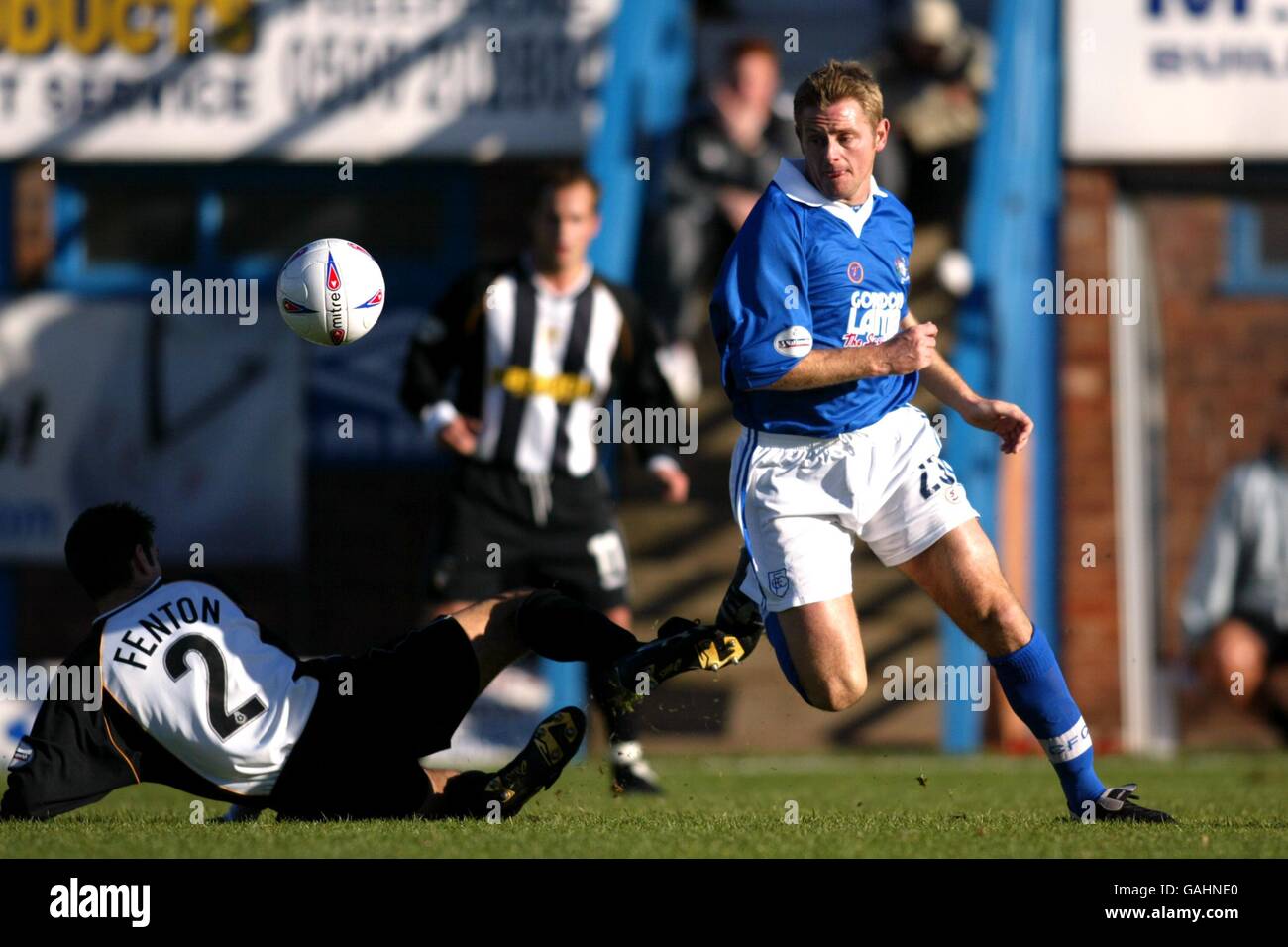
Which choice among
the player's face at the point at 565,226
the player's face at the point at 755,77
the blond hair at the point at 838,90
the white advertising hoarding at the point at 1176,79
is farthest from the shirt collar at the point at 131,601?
the white advertising hoarding at the point at 1176,79

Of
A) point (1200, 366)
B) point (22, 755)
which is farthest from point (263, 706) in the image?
point (1200, 366)

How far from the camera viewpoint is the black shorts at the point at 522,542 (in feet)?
26.3

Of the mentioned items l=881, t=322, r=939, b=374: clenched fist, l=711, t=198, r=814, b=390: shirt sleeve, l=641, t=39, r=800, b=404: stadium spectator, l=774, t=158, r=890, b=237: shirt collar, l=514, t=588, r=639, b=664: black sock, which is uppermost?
l=641, t=39, r=800, b=404: stadium spectator

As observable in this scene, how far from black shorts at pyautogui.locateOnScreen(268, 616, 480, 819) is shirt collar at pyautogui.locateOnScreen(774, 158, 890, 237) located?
5.36ft

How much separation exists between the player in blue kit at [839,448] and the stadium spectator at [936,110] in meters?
4.94

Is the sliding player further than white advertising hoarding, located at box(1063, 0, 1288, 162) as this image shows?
No

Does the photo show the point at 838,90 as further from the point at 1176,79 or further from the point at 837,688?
the point at 1176,79

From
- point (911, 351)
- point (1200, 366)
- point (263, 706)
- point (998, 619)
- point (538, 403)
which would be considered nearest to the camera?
point (911, 351)

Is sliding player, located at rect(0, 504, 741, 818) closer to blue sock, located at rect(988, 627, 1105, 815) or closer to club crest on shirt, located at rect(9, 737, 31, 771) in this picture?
club crest on shirt, located at rect(9, 737, 31, 771)

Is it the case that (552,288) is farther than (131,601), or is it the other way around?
(552,288)

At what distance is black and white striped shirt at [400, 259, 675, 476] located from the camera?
836 cm

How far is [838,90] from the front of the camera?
562 centimetres

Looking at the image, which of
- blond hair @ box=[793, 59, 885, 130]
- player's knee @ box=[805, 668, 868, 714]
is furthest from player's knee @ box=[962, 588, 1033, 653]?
blond hair @ box=[793, 59, 885, 130]

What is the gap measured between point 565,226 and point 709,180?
2.44 m
